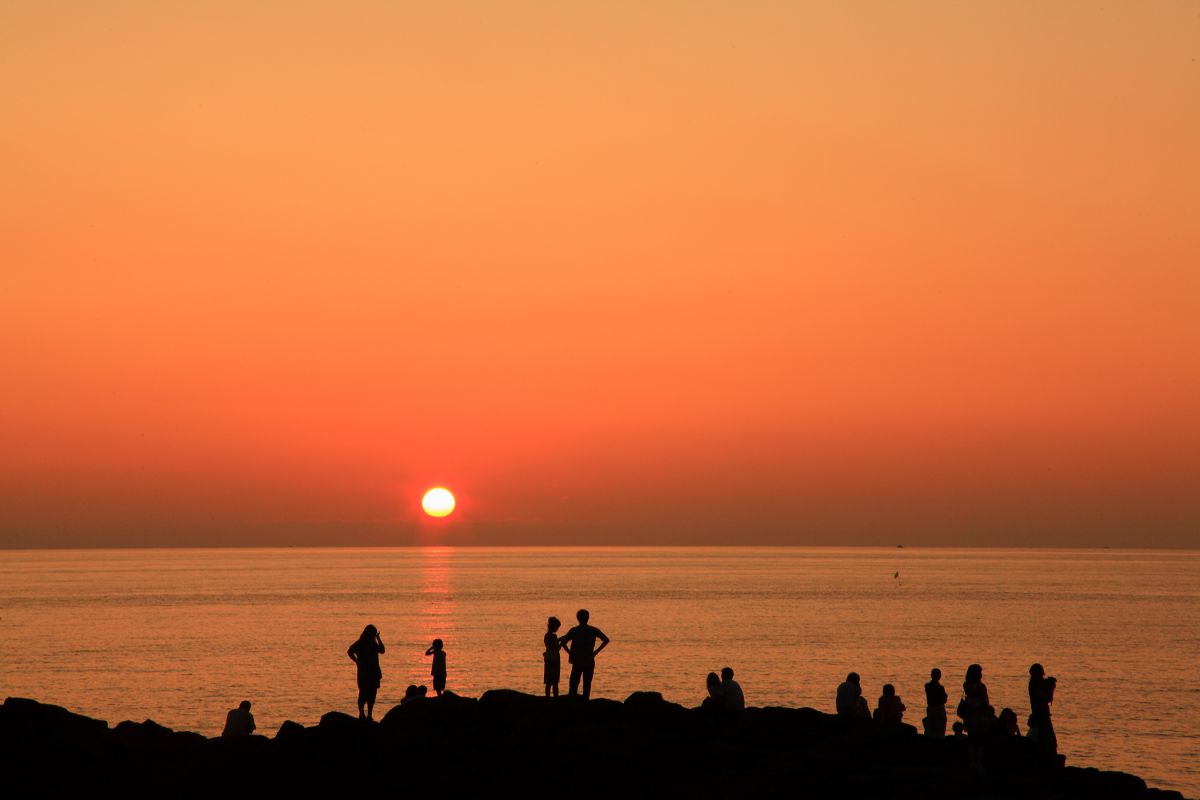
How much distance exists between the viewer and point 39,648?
105188 mm

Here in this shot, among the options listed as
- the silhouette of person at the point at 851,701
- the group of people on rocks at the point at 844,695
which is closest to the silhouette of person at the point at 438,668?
the group of people on rocks at the point at 844,695

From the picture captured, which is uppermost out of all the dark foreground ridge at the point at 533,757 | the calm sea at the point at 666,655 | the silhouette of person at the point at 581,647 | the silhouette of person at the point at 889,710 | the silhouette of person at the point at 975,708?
the silhouette of person at the point at 581,647

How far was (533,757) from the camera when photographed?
2378 cm

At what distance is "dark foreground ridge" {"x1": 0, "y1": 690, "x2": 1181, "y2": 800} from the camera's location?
22.8 meters

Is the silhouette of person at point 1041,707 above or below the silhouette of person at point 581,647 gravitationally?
below

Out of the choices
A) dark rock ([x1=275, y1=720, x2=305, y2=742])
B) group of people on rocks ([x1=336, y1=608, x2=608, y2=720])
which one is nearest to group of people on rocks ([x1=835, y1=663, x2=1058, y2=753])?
group of people on rocks ([x1=336, y1=608, x2=608, y2=720])

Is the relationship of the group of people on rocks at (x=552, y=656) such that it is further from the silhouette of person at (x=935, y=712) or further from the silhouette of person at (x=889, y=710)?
the silhouette of person at (x=935, y=712)

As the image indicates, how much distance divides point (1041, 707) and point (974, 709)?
134 inches

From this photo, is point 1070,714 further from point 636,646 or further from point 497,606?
point 497,606

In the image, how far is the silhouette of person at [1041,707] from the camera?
1009 inches

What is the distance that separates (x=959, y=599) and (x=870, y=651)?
3730 inches

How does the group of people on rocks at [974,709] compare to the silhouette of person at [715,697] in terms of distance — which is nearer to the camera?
the group of people on rocks at [974,709]

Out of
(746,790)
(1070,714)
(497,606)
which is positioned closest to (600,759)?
(746,790)

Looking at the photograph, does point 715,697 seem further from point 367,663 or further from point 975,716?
point 367,663
